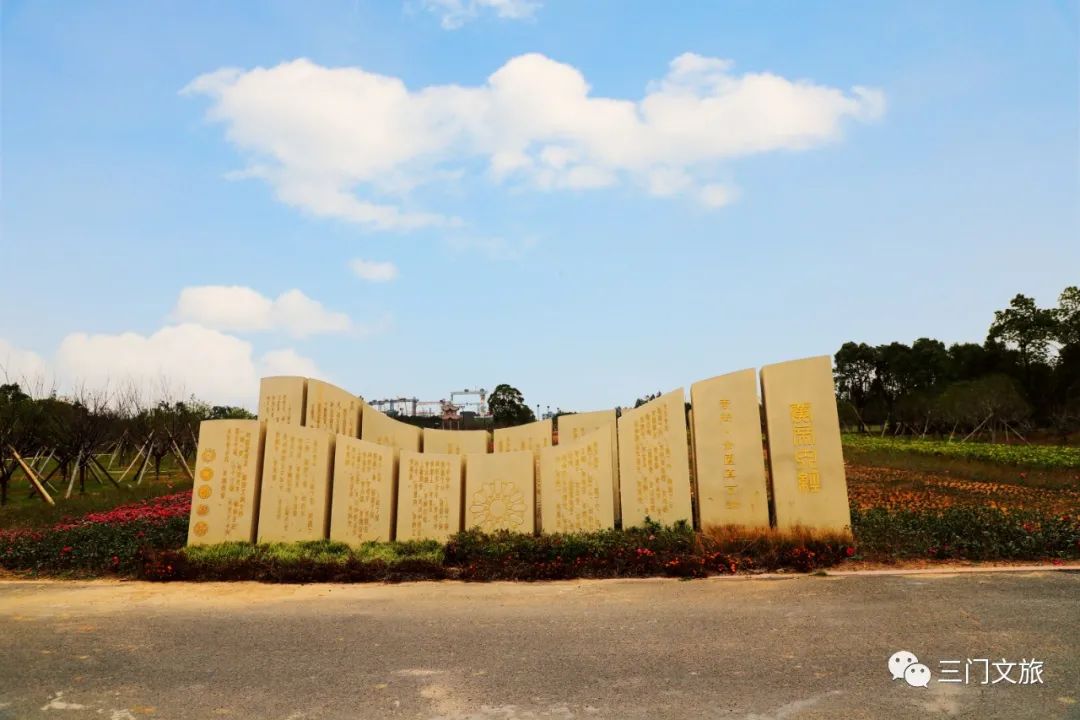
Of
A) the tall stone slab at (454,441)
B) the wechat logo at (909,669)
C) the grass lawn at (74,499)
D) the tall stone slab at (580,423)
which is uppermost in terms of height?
the tall stone slab at (580,423)

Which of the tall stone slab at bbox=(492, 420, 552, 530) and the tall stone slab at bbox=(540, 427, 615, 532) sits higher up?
the tall stone slab at bbox=(492, 420, 552, 530)

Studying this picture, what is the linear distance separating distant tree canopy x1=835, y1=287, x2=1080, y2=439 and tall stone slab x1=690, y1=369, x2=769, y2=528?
2423cm

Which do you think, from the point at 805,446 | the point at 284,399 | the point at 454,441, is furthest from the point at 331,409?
the point at 805,446

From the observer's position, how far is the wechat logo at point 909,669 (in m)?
3.93

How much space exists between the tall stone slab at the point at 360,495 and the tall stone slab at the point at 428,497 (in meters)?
0.18

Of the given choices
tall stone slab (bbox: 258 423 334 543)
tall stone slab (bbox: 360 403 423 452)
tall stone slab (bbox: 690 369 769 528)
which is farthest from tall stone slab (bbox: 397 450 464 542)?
tall stone slab (bbox: 690 369 769 528)

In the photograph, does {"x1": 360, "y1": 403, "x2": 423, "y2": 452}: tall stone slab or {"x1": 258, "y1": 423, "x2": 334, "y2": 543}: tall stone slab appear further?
{"x1": 360, "y1": 403, "x2": 423, "y2": 452}: tall stone slab

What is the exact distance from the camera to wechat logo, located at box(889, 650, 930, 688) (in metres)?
3.93

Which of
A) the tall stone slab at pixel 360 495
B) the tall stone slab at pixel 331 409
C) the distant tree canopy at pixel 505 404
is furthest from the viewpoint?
the distant tree canopy at pixel 505 404

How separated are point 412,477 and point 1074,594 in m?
6.71

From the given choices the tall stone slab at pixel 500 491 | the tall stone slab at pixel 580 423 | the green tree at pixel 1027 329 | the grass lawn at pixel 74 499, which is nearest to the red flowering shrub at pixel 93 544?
the grass lawn at pixel 74 499

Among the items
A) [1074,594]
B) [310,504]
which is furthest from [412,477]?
[1074,594]

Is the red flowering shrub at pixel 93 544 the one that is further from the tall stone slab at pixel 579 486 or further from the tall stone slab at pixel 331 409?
the tall stone slab at pixel 579 486

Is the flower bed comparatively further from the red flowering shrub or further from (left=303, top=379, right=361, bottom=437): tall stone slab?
(left=303, top=379, right=361, bottom=437): tall stone slab
